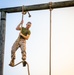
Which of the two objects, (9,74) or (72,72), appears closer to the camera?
(72,72)

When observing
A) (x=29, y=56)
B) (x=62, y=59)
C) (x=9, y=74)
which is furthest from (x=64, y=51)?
(x=9, y=74)

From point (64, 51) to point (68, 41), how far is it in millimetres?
85

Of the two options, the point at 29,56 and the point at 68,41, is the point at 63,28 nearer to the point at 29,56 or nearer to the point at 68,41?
the point at 68,41

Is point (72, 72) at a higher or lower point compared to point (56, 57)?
lower

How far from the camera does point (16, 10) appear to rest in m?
0.96

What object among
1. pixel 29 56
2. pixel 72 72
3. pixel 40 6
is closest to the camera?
pixel 40 6

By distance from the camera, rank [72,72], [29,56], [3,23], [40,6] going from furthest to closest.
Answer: [29,56] < [72,72] < [3,23] < [40,6]

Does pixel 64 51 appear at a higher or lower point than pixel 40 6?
lower

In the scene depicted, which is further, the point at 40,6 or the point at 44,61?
the point at 44,61

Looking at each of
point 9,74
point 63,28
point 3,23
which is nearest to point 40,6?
point 3,23

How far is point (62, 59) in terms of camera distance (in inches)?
55.2

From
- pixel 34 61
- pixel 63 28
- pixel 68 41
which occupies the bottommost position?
pixel 34 61

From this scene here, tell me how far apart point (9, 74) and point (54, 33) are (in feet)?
1.70

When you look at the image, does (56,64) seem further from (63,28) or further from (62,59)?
(63,28)
